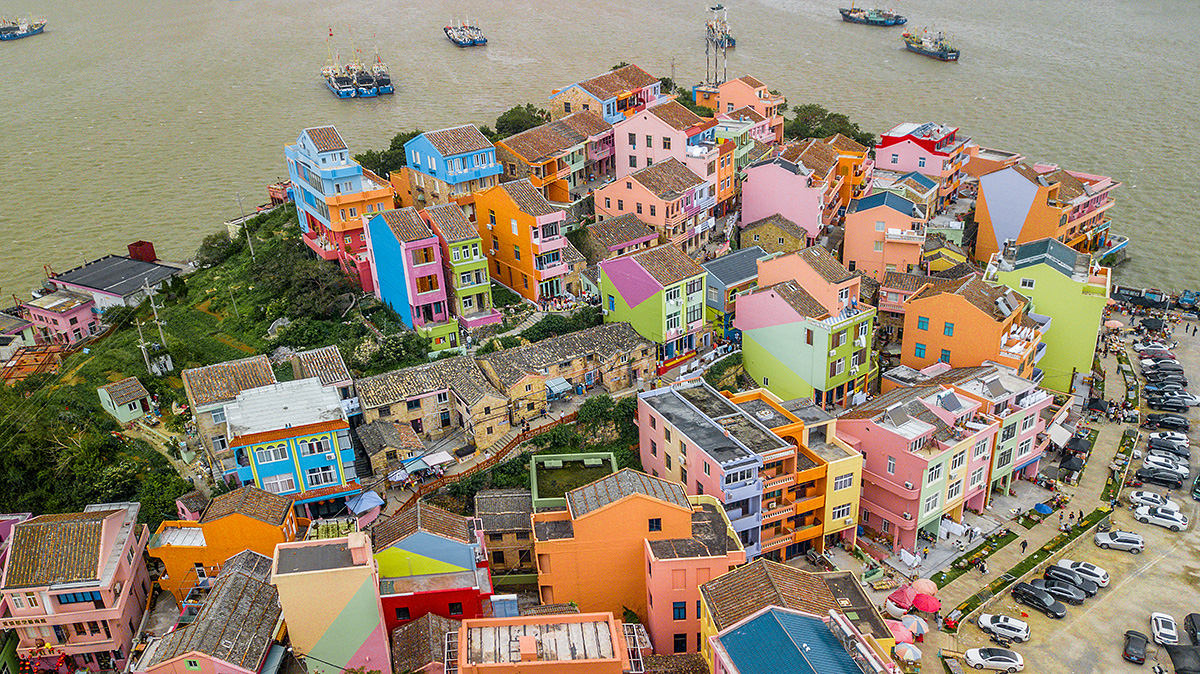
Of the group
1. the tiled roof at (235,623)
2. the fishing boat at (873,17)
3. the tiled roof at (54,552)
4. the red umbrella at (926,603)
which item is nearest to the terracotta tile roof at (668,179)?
the red umbrella at (926,603)

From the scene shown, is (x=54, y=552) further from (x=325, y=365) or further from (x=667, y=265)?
(x=667, y=265)

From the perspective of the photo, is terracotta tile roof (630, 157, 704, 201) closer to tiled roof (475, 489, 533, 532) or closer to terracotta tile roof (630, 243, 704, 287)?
terracotta tile roof (630, 243, 704, 287)

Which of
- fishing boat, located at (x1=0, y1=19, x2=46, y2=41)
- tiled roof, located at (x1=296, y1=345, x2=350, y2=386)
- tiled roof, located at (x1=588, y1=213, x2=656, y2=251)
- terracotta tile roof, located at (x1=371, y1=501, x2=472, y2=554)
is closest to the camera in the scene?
terracotta tile roof, located at (x1=371, y1=501, x2=472, y2=554)

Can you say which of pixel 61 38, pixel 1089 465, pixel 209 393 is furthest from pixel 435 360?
pixel 61 38

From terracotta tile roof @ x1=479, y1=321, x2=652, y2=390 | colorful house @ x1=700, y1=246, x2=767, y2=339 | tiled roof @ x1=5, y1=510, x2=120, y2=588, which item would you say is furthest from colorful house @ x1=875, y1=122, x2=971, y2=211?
tiled roof @ x1=5, y1=510, x2=120, y2=588

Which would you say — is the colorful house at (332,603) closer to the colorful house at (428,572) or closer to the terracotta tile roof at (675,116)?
the colorful house at (428,572)

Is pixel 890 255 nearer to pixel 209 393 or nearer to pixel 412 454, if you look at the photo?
pixel 412 454
